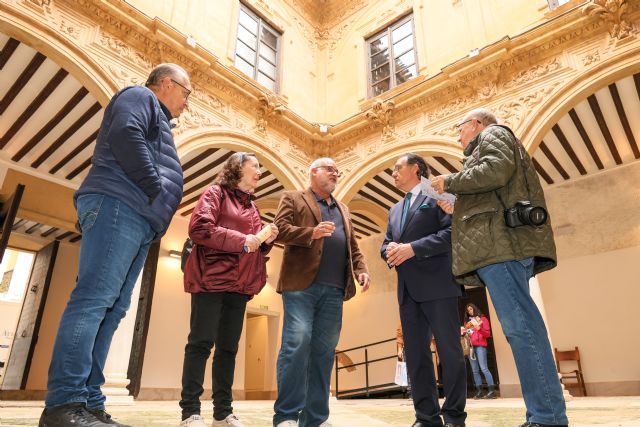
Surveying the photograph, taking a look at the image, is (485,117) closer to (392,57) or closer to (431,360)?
(431,360)

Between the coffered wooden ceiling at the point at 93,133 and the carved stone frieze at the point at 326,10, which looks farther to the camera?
the carved stone frieze at the point at 326,10

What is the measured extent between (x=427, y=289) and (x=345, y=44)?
8.32 meters

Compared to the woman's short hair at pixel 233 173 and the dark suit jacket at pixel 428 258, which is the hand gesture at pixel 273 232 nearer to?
the woman's short hair at pixel 233 173

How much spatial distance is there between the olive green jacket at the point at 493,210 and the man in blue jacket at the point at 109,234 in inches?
52.0

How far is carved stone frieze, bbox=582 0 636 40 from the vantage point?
5.19m

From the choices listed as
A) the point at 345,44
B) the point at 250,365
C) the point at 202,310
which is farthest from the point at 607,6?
the point at 250,365

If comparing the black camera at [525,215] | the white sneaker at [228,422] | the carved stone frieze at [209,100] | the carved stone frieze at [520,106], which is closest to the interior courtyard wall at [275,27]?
the carved stone frieze at [209,100]

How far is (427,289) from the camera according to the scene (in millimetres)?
2168

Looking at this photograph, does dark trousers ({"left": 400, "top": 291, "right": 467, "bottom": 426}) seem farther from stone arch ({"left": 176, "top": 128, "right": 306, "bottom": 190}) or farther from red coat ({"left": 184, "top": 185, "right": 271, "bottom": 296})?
stone arch ({"left": 176, "top": 128, "right": 306, "bottom": 190})

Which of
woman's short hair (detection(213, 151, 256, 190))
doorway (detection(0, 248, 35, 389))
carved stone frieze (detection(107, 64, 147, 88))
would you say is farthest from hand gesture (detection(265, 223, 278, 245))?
doorway (detection(0, 248, 35, 389))

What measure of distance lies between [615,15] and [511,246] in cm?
545

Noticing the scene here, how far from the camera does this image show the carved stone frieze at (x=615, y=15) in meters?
5.19

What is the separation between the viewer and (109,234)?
1552mm

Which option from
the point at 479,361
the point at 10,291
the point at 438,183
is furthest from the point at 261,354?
the point at 10,291
